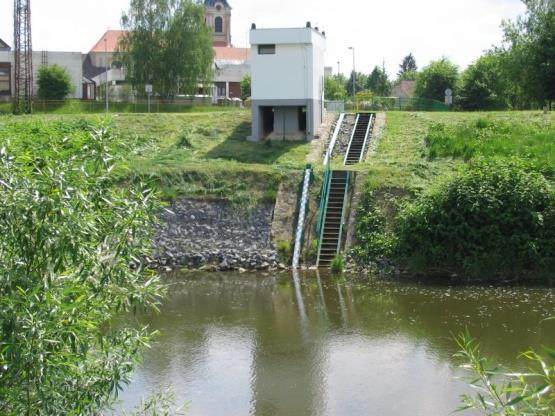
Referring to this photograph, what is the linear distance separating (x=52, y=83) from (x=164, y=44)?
8155 mm

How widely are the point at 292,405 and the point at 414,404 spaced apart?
6.60 feet

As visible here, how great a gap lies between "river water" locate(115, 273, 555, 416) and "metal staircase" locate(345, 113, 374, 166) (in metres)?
8.49

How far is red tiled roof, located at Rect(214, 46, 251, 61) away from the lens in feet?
304

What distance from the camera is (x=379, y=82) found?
303ft

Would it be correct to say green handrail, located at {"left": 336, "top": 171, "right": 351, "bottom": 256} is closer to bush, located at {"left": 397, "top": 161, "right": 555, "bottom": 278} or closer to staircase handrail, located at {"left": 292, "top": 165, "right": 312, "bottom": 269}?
staircase handrail, located at {"left": 292, "top": 165, "right": 312, "bottom": 269}

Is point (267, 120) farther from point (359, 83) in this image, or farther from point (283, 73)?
point (359, 83)

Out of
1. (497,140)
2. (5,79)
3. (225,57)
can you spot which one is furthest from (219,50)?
(497,140)

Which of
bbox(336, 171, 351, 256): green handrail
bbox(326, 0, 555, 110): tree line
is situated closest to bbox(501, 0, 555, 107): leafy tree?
bbox(326, 0, 555, 110): tree line

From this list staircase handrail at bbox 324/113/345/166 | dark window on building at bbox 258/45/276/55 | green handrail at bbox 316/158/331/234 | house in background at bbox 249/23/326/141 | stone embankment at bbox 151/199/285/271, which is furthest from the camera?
dark window on building at bbox 258/45/276/55

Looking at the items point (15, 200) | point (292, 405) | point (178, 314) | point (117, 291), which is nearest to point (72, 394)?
point (117, 291)

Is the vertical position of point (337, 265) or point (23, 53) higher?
point (23, 53)

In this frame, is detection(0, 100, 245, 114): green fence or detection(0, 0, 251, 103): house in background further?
detection(0, 0, 251, 103): house in background

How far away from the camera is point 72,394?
796cm

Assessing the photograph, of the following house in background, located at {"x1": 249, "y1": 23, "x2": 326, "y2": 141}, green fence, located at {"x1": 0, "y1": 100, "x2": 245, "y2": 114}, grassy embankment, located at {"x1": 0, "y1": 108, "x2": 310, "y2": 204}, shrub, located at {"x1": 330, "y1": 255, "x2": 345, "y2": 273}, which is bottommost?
shrub, located at {"x1": 330, "y1": 255, "x2": 345, "y2": 273}
